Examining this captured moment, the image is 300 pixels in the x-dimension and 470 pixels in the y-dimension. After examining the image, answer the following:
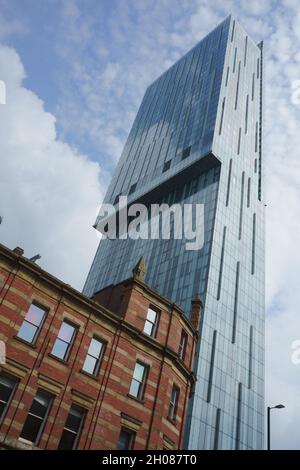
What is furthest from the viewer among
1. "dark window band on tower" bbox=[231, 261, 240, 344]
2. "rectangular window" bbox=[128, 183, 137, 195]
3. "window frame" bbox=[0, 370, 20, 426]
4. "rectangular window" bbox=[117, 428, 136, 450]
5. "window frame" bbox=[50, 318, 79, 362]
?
"rectangular window" bbox=[128, 183, 137, 195]

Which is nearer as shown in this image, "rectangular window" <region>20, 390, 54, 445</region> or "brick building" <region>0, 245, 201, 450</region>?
"rectangular window" <region>20, 390, 54, 445</region>

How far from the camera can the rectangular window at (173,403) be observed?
27.5 m

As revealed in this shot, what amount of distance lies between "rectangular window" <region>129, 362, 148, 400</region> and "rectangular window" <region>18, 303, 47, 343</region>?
679cm

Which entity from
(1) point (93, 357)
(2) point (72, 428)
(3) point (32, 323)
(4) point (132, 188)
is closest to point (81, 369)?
(1) point (93, 357)

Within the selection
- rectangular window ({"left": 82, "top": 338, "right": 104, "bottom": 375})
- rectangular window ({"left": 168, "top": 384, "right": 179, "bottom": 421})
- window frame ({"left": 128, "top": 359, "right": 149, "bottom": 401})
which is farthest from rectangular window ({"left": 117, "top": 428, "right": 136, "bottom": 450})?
rectangular window ({"left": 82, "top": 338, "right": 104, "bottom": 375})

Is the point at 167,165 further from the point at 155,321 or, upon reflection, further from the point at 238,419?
the point at 155,321

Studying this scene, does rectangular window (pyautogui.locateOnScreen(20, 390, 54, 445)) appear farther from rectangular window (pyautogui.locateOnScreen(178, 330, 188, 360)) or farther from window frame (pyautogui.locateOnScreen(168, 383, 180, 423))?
rectangular window (pyautogui.locateOnScreen(178, 330, 188, 360))

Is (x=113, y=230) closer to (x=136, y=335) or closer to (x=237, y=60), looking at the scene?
(x=237, y=60)

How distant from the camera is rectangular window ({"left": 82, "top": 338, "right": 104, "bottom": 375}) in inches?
973

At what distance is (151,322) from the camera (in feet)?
94.8

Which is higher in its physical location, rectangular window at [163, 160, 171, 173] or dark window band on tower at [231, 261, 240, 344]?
rectangular window at [163, 160, 171, 173]

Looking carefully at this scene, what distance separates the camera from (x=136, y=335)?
27031 mm

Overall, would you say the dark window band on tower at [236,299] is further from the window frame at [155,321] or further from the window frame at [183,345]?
the window frame at [155,321]

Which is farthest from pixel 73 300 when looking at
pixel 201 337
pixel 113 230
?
pixel 113 230
